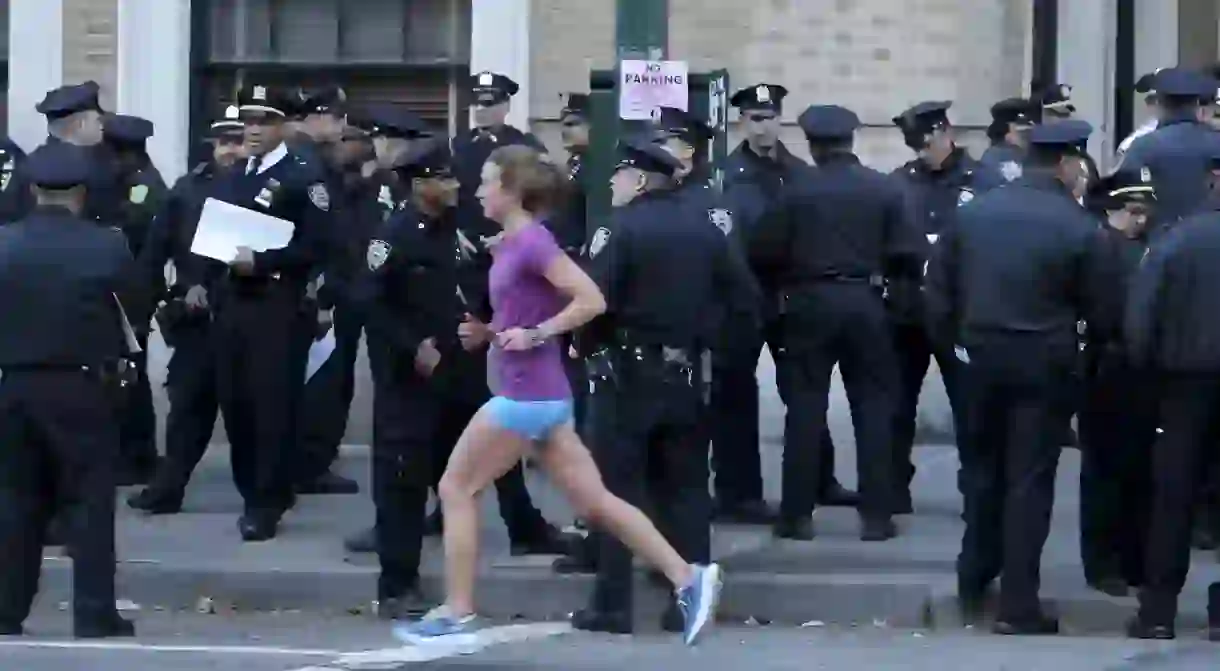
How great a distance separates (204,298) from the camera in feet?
37.4

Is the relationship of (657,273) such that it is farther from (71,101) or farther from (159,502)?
(159,502)

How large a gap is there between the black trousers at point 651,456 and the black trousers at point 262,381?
7.09ft

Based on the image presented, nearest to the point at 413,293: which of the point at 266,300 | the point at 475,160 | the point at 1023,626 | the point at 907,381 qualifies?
the point at 266,300

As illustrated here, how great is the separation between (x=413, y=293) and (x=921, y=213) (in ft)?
10.1

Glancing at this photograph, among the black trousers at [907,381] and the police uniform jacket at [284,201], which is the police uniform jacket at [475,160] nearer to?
the police uniform jacket at [284,201]

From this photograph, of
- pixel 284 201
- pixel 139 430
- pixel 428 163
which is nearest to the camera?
pixel 428 163

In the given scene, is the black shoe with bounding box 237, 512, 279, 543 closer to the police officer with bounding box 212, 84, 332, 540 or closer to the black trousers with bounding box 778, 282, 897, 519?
the police officer with bounding box 212, 84, 332, 540

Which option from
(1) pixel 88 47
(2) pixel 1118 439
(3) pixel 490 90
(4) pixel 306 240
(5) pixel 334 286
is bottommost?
(2) pixel 1118 439

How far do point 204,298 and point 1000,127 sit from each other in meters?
4.19

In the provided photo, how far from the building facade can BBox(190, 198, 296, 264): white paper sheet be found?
10.7ft

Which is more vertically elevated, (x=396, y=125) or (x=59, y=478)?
(x=396, y=125)

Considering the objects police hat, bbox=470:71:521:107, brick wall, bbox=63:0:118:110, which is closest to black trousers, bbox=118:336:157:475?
brick wall, bbox=63:0:118:110

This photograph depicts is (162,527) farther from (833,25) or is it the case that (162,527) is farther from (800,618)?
(833,25)

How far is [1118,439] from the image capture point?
989cm
